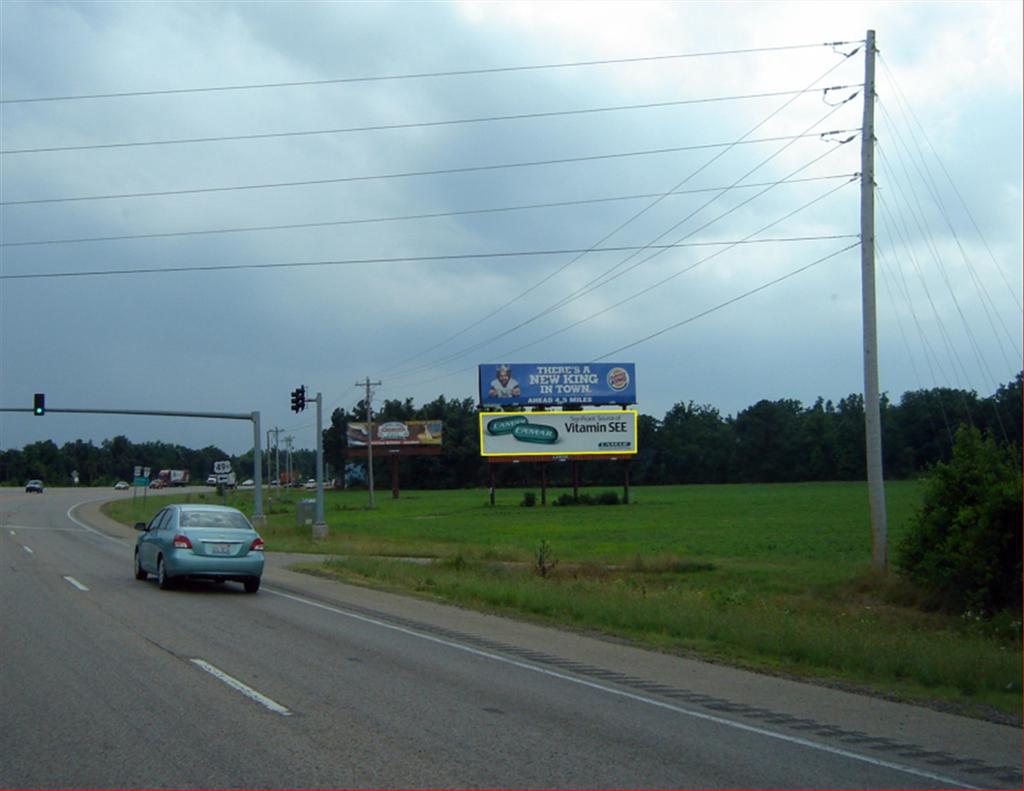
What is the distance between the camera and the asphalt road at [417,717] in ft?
24.0

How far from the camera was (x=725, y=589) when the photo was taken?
84.1 feet

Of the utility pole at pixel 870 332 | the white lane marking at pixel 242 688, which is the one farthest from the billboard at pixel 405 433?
the white lane marking at pixel 242 688

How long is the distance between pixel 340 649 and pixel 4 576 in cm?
1286

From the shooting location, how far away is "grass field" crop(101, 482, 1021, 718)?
12703mm

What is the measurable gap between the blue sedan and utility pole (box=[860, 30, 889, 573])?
1402 centimetres

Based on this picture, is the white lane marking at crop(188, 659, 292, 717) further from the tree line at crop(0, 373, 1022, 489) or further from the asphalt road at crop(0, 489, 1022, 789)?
the tree line at crop(0, 373, 1022, 489)

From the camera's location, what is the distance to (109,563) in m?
27.4

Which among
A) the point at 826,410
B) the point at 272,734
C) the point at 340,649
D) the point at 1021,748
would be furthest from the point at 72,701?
the point at 826,410

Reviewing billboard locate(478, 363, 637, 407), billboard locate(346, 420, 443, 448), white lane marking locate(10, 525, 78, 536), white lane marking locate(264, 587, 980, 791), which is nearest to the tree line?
billboard locate(346, 420, 443, 448)

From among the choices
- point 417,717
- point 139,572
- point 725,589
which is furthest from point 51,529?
point 417,717

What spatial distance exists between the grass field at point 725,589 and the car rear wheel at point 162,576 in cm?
491

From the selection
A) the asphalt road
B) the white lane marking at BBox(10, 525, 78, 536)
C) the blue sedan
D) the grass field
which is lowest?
the grass field

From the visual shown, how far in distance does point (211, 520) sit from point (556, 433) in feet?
181

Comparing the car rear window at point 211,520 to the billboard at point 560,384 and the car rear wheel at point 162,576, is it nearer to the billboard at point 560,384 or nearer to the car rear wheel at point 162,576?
the car rear wheel at point 162,576
